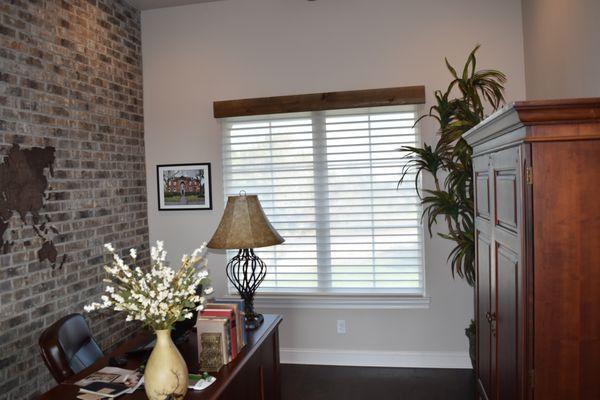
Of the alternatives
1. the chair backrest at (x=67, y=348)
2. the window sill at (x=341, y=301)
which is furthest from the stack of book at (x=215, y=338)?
the window sill at (x=341, y=301)

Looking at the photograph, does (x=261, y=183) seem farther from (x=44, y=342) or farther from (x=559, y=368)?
(x=559, y=368)

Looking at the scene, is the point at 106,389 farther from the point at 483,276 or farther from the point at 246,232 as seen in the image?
the point at 483,276

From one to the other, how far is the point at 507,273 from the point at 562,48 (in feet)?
6.02

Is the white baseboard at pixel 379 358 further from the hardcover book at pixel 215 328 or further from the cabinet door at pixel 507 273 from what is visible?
the hardcover book at pixel 215 328

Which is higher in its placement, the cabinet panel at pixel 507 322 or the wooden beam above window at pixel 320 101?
the wooden beam above window at pixel 320 101

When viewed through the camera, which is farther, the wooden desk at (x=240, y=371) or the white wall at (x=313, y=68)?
the white wall at (x=313, y=68)

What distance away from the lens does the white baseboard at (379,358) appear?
4031 mm

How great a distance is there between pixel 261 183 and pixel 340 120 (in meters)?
0.90

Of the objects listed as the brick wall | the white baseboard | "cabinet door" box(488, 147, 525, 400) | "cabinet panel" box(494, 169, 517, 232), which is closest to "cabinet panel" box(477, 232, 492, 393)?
"cabinet door" box(488, 147, 525, 400)

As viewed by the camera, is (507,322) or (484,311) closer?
A: (507,322)

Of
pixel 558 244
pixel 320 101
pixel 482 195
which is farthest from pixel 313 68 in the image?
pixel 558 244

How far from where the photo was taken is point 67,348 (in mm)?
2309

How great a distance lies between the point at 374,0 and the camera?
13.3 feet

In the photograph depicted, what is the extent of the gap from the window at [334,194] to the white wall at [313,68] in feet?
0.66
